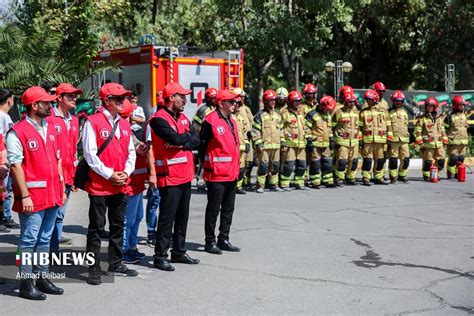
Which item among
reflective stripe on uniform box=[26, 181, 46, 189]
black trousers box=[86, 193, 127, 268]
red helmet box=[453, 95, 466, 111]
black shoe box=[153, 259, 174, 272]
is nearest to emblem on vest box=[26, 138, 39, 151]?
Result: reflective stripe on uniform box=[26, 181, 46, 189]

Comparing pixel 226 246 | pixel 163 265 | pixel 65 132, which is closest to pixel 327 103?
pixel 226 246

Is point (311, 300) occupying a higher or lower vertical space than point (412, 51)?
lower

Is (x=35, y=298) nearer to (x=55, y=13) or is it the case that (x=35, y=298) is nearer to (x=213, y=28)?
(x=55, y=13)

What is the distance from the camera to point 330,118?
49.3 feet

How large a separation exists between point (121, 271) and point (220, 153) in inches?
77.8

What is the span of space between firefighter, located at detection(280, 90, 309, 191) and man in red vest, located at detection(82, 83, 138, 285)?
738cm

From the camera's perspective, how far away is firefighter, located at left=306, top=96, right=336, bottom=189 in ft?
48.3

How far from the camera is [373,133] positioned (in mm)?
15156

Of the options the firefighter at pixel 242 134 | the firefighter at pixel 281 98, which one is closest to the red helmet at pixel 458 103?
the firefighter at pixel 281 98

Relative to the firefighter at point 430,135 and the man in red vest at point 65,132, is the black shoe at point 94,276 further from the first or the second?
the firefighter at point 430,135

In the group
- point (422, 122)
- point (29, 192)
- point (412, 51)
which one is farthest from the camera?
point (412, 51)

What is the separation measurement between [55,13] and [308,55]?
1175 centimetres

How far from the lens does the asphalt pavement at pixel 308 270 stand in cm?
635

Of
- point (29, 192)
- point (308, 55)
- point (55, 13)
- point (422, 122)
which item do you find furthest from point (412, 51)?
point (29, 192)
